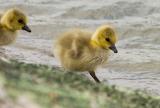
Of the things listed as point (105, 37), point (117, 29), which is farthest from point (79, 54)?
point (117, 29)

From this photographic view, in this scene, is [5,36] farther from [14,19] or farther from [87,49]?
[87,49]

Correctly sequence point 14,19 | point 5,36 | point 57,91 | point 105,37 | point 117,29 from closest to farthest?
point 57,91
point 105,37
point 14,19
point 5,36
point 117,29

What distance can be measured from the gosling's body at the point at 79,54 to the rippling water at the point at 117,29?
4.64 ft

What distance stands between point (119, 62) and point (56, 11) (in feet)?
11.6

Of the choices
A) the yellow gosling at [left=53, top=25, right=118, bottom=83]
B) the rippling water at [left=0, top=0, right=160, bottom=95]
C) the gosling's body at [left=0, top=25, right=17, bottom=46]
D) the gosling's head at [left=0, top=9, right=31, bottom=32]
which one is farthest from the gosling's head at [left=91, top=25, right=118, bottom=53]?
the rippling water at [left=0, top=0, right=160, bottom=95]

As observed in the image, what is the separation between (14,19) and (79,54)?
38.4 inches

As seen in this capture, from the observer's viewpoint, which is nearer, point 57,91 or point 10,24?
point 57,91

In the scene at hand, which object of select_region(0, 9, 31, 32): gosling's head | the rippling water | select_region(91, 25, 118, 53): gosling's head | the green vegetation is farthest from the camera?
the rippling water

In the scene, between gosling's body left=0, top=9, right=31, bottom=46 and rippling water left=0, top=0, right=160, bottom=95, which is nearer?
gosling's body left=0, top=9, right=31, bottom=46

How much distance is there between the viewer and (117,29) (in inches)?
379

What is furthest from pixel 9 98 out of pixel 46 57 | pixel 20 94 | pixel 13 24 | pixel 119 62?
pixel 119 62

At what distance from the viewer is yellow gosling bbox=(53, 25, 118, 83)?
4656mm

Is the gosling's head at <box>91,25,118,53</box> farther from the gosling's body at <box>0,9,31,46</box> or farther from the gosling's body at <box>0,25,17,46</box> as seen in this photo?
the gosling's body at <box>0,25,17,46</box>

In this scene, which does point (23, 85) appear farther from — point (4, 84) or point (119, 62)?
point (119, 62)
